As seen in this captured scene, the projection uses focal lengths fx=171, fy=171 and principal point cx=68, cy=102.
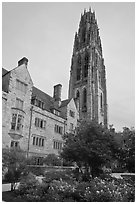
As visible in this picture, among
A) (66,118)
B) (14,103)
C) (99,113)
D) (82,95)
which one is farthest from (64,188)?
(82,95)

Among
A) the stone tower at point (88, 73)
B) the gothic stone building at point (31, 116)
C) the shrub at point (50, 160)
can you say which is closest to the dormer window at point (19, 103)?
the gothic stone building at point (31, 116)

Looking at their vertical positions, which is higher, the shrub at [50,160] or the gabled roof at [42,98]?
the gabled roof at [42,98]

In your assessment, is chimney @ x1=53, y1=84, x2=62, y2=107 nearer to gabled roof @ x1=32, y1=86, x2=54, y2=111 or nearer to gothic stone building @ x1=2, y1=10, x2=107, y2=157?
gothic stone building @ x1=2, y1=10, x2=107, y2=157

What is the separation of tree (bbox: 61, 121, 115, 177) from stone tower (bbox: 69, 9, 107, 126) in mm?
33306

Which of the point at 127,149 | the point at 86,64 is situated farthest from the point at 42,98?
the point at 86,64

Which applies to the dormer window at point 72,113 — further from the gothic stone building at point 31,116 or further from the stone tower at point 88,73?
the stone tower at point 88,73

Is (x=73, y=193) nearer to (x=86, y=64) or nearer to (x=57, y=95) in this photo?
(x=57, y=95)

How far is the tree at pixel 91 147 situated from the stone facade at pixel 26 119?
2.81 m

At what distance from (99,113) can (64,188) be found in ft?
151

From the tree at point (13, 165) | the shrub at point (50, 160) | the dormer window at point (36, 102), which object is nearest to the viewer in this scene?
the tree at point (13, 165)

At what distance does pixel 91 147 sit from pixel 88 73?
1847 inches

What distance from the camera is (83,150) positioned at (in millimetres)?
16234

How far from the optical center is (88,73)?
60656 mm

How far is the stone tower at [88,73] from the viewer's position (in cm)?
5624
